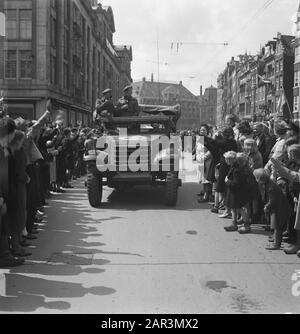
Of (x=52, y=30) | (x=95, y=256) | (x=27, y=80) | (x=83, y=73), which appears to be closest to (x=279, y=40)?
(x=83, y=73)

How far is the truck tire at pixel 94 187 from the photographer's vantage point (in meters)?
9.82

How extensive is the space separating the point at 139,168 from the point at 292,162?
410 cm

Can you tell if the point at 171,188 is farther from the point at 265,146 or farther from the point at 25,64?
the point at 25,64

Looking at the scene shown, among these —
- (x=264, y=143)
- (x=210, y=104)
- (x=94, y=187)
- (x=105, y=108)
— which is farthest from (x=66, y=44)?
(x=210, y=104)

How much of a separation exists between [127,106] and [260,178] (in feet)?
20.0

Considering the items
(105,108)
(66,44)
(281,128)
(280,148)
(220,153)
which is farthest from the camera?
(66,44)

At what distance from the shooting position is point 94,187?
991cm

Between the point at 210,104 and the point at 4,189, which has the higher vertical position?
the point at 210,104

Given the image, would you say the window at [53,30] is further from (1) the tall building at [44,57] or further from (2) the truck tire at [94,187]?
(2) the truck tire at [94,187]

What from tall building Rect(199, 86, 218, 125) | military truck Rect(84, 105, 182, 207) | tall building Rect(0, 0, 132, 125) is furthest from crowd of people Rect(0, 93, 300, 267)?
tall building Rect(199, 86, 218, 125)

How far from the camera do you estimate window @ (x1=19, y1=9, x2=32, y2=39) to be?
32.7m

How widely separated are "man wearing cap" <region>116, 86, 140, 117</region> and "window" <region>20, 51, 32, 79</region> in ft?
72.5

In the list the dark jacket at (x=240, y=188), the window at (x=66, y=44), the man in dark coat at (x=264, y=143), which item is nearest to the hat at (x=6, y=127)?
the dark jacket at (x=240, y=188)

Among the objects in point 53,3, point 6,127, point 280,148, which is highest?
point 53,3
